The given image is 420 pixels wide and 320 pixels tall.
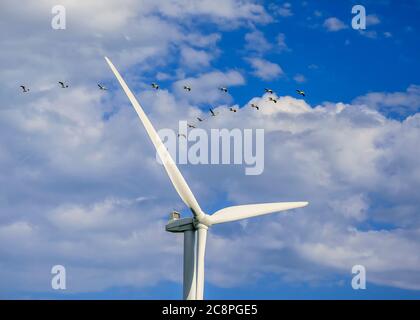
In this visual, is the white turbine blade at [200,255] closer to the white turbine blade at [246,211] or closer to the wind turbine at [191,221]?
the wind turbine at [191,221]

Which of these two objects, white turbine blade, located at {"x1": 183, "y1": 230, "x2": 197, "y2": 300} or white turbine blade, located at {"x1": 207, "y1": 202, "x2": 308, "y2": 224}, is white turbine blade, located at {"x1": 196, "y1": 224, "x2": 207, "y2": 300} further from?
white turbine blade, located at {"x1": 207, "y1": 202, "x2": 308, "y2": 224}

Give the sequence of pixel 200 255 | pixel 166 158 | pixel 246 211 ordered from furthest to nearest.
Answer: pixel 246 211, pixel 200 255, pixel 166 158

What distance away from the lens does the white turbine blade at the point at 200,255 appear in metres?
129

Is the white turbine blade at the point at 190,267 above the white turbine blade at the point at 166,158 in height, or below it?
below

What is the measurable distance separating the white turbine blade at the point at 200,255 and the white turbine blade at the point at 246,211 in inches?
55.9

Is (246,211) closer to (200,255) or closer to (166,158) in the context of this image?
(200,255)

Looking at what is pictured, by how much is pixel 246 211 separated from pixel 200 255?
7.74 meters

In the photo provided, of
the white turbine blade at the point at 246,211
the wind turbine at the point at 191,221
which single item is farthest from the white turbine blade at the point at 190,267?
the white turbine blade at the point at 246,211

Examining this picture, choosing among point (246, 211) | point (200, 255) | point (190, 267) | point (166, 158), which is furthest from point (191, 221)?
point (166, 158)

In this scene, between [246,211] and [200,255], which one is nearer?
[200,255]

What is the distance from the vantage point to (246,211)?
13350 centimetres
